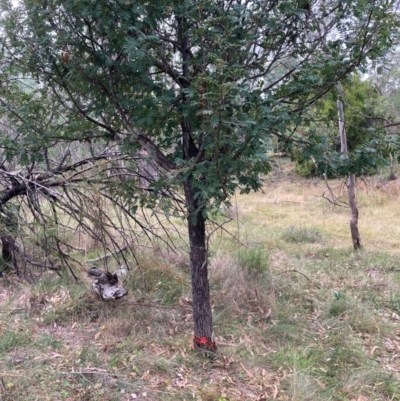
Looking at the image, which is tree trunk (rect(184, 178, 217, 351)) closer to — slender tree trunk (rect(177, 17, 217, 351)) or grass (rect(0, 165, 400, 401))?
slender tree trunk (rect(177, 17, 217, 351))

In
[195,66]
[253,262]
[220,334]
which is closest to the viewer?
[195,66]

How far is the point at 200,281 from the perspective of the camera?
327 cm

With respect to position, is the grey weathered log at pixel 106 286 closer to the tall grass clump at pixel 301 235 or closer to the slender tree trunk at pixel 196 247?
the slender tree trunk at pixel 196 247

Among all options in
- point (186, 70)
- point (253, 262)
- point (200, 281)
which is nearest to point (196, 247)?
point (200, 281)

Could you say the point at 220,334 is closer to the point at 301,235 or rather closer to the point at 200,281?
the point at 200,281

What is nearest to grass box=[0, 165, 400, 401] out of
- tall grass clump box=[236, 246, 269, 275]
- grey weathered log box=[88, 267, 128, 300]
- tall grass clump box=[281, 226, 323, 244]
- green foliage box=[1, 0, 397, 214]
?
tall grass clump box=[236, 246, 269, 275]

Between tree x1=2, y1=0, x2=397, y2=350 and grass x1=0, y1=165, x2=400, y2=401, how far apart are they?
1.37 m

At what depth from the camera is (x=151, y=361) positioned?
10.8ft

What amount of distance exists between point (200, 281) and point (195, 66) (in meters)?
1.64

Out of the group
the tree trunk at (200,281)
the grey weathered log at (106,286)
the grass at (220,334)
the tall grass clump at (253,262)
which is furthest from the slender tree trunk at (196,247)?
the tall grass clump at (253,262)

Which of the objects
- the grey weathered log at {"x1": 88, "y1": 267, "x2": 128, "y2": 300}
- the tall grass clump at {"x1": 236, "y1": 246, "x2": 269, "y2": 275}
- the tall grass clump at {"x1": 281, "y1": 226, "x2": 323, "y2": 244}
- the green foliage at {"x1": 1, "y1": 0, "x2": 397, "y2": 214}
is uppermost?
the green foliage at {"x1": 1, "y1": 0, "x2": 397, "y2": 214}

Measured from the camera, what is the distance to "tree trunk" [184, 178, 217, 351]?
318 cm

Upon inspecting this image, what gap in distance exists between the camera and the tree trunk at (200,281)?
3184 mm

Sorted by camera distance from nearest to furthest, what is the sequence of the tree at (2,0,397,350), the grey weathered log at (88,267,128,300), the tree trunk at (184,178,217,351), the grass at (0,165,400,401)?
the tree at (2,0,397,350) < the grass at (0,165,400,401) < the tree trunk at (184,178,217,351) < the grey weathered log at (88,267,128,300)
